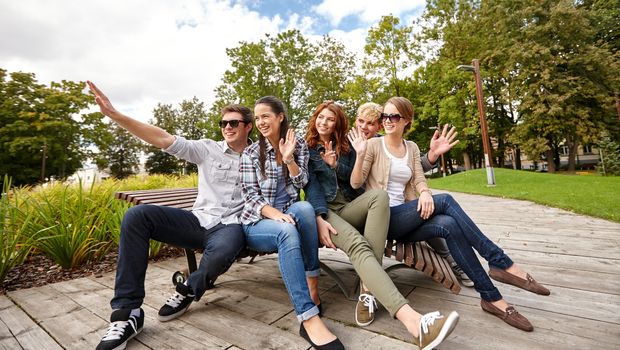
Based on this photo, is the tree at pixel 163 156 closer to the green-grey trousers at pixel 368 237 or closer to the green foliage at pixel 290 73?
the green foliage at pixel 290 73

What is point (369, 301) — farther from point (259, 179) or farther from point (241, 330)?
point (259, 179)

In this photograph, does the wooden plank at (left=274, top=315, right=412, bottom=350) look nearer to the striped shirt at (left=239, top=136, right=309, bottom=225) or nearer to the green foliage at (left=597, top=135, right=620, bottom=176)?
the striped shirt at (left=239, top=136, right=309, bottom=225)

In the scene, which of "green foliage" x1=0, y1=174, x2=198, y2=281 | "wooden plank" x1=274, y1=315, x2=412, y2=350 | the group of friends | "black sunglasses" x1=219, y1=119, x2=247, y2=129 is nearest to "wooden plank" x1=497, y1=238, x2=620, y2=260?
the group of friends

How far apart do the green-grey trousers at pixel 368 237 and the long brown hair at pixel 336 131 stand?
47cm

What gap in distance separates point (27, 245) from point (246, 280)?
7.59 ft

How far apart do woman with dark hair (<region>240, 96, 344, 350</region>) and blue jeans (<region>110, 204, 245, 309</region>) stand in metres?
0.20

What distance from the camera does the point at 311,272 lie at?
7.09 ft

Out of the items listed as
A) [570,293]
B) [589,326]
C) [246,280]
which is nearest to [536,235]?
[570,293]

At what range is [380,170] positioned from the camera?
2.61 metres

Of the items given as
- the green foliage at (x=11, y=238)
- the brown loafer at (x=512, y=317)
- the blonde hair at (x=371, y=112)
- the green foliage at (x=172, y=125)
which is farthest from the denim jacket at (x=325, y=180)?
the green foliage at (x=172, y=125)

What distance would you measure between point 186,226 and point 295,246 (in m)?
0.88

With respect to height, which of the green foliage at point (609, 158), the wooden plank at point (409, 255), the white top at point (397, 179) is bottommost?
the green foliage at point (609, 158)

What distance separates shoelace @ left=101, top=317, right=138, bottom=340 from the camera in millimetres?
1745

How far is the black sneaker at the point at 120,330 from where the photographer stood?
1.72 metres
